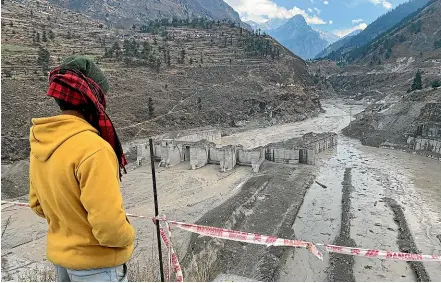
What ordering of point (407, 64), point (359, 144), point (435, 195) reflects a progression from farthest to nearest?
point (407, 64)
point (359, 144)
point (435, 195)

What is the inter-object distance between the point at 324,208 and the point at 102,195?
17.3 metres

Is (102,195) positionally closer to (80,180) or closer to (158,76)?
(80,180)

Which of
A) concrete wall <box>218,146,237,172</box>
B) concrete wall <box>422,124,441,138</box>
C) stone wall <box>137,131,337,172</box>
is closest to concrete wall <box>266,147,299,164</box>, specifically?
stone wall <box>137,131,337,172</box>

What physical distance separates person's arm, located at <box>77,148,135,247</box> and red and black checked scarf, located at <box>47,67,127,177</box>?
283mm

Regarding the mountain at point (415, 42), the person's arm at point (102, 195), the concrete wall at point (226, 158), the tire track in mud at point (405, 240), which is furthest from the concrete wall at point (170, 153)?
the mountain at point (415, 42)

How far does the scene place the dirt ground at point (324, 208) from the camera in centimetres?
1238

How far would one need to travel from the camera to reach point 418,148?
30.6 meters

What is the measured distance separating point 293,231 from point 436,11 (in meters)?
110

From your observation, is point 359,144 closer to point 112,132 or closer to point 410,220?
point 410,220

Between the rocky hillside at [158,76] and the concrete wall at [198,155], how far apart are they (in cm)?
896

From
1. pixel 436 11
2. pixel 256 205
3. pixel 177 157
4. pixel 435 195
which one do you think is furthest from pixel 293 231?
pixel 436 11

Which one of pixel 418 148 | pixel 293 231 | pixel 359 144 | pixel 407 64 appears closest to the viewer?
pixel 293 231

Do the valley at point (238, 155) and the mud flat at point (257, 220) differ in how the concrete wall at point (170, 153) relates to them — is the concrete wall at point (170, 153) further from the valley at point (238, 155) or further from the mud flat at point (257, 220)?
the mud flat at point (257, 220)

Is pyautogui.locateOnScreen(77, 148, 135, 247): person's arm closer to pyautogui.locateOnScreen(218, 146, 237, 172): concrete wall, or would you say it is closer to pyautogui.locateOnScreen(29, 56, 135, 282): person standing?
pyautogui.locateOnScreen(29, 56, 135, 282): person standing
